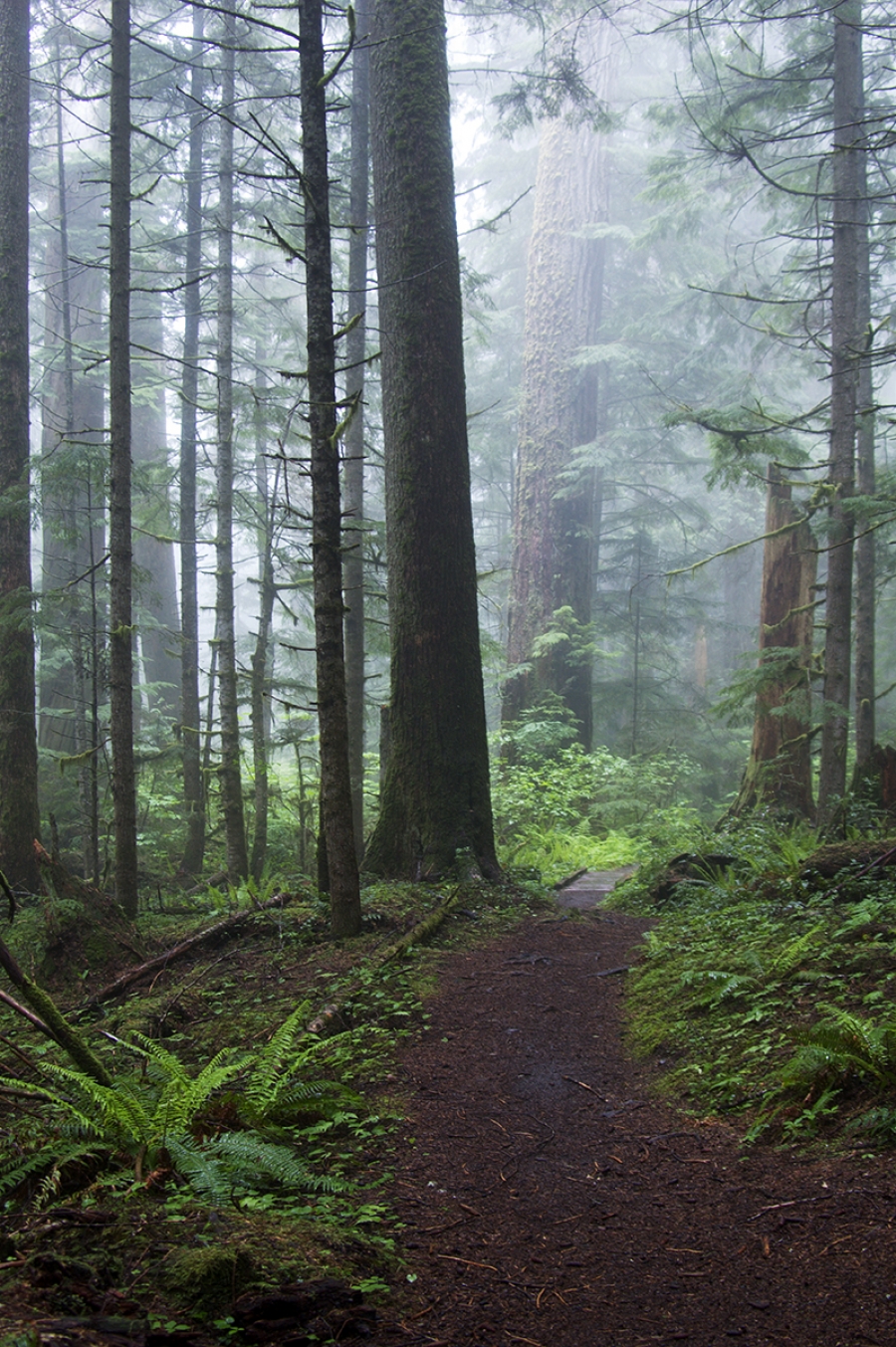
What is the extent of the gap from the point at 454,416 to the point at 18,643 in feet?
18.7

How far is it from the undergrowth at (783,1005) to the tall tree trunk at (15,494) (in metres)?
7.28

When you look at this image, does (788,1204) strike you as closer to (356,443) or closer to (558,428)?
(356,443)

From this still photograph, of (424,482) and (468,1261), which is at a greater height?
(424,482)

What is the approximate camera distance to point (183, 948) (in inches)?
252

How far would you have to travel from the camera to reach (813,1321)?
221 cm

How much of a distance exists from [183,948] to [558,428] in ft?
49.4

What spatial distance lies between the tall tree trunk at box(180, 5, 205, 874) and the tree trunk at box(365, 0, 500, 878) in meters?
4.83

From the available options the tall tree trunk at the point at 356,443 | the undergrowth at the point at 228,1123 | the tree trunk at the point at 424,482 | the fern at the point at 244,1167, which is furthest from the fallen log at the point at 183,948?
the tall tree trunk at the point at 356,443

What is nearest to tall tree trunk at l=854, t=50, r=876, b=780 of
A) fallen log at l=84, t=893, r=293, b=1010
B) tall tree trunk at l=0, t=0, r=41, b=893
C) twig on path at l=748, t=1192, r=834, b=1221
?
fallen log at l=84, t=893, r=293, b=1010

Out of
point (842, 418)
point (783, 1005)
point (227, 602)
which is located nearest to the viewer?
point (783, 1005)

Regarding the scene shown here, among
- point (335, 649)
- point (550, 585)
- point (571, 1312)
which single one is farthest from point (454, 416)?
point (550, 585)

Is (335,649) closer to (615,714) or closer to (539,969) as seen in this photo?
(539,969)

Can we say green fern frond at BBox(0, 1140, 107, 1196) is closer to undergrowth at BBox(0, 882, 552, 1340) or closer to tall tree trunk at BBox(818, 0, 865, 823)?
undergrowth at BBox(0, 882, 552, 1340)

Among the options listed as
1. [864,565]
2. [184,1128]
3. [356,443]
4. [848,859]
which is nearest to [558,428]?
[356,443]
